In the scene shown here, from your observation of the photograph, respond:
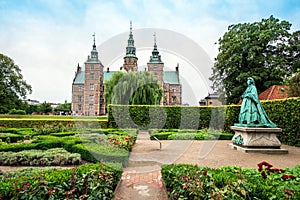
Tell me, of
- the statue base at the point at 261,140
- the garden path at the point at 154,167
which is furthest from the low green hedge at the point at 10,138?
the statue base at the point at 261,140

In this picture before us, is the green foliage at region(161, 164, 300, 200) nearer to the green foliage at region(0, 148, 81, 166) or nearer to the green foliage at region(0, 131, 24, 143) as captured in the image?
the green foliage at region(0, 148, 81, 166)

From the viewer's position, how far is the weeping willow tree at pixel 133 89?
2161cm

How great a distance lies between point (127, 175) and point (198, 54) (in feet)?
24.6

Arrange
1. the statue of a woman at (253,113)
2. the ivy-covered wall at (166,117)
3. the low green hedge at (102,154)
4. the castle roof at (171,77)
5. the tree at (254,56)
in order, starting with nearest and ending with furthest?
the low green hedge at (102,154)
the statue of a woman at (253,113)
the ivy-covered wall at (166,117)
the tree at (254,56)
the castle roof at (171,77)

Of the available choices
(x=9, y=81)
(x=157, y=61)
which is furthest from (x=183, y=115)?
(x=157, y=61)

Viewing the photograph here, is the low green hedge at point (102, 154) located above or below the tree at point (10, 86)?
below

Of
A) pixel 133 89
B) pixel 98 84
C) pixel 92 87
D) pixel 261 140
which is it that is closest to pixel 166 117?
pixel 133 89

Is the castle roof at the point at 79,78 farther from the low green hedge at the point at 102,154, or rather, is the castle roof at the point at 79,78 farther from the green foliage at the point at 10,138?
the low green hedge at the point at 102,154

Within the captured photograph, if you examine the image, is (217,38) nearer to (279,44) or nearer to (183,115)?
(279,44)

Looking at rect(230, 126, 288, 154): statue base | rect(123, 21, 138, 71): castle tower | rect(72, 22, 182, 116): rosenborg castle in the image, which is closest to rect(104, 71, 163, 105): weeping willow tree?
rect(230, 126, 288, 154): statue base

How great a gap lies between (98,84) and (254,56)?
34369 mm

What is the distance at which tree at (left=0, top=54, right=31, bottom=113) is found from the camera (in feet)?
84.0

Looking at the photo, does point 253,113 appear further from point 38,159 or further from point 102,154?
point 38,159

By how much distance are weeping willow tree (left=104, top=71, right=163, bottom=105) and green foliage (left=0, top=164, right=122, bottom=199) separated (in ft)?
59.0
